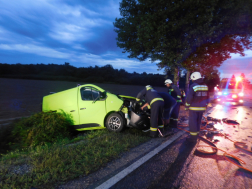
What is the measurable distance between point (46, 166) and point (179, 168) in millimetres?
2499

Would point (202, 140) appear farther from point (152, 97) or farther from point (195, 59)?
point (195, 59)

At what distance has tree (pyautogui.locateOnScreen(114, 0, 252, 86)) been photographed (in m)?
10.4

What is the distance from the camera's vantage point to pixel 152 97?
15.4ft

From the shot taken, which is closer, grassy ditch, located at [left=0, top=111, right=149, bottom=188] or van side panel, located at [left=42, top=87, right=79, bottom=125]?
grassy ditch, located at [left=0, top=111, right=149, bottom=188]

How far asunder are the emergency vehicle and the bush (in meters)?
13.4

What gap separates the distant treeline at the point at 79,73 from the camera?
44.2 m

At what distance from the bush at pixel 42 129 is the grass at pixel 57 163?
→ 0.62 metres

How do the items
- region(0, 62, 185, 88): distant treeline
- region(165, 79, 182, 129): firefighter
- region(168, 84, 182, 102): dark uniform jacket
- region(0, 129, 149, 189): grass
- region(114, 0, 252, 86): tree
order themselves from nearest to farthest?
region(0, 129, 149, 189): grass
region(165, 79, 182, 129): firefighter
region(168, 84, 182, 102): dark uniform jacket
region(114, 0, 252, 86): tree
region(0, 62, 185, 88): distant treeline

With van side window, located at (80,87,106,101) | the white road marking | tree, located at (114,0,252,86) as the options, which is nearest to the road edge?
the white road marking

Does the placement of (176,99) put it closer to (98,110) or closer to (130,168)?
(98,110)

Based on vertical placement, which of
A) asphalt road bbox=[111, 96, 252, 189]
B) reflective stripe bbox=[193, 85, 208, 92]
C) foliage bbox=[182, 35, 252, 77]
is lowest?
asphalt road bbox=[111, 96, 252, 189]

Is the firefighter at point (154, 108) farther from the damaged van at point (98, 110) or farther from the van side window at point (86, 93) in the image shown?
the van side window at point (86, 93)

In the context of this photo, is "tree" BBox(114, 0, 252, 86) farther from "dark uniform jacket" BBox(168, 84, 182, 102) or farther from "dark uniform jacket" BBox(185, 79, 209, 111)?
"dark uniform jacket" BBox(185, 79, 209, 111)

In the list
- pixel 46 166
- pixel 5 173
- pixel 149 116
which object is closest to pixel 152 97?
pixel 149 116
